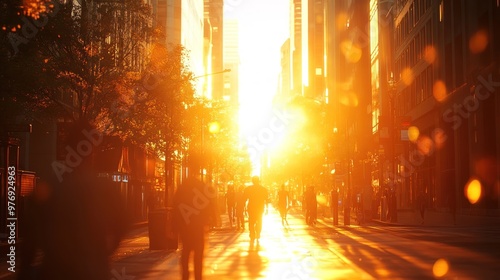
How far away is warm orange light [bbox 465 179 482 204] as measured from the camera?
50812 millimetres

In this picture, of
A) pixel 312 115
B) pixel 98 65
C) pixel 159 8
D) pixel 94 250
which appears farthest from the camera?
pixel 159 8

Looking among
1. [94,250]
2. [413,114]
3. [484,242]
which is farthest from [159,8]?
[94,250]

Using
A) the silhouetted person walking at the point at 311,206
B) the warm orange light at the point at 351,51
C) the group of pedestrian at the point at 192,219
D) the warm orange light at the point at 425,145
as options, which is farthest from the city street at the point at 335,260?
the warm orange light at the point at 351,51

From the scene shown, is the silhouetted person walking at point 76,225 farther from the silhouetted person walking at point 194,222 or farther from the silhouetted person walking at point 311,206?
the silhouetted person walking at point 311,206

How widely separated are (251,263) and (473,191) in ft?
115

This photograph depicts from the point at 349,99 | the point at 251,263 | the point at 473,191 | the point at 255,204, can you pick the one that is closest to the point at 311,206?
the point at 473,191

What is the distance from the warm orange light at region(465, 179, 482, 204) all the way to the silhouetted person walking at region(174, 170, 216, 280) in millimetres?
41193

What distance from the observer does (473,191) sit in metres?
52.0

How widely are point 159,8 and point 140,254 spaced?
8769cm

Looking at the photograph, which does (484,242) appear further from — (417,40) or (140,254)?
(417,40)

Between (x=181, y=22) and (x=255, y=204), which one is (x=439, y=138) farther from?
(x=181, y=22)

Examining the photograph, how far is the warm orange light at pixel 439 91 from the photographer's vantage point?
5951cm

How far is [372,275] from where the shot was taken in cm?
1609

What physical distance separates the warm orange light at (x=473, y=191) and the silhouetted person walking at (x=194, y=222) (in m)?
41.2
